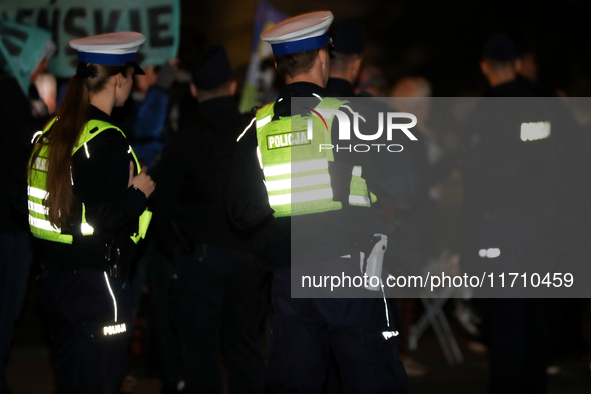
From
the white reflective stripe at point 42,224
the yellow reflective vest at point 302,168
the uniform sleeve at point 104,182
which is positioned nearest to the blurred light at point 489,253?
the yellow reflective vest at point 302,168

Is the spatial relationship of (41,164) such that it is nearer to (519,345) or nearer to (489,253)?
(489,253)

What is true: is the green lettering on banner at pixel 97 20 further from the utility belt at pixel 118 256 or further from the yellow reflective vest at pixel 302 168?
the yellow reflective vest at pixel 302 168

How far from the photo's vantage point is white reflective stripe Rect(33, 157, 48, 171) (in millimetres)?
3129

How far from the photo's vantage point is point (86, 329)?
3.08 m

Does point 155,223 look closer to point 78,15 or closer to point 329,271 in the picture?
point 329,271

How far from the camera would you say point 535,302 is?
14.6 ft

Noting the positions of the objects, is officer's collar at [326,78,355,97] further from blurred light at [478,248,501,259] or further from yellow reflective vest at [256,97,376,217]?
blurred light at [478,248,501,259]

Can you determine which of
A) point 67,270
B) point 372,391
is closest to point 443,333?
point 372,391

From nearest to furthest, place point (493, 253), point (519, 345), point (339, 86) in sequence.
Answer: point (339, 86) < point (519, 345) < point (493, 253)

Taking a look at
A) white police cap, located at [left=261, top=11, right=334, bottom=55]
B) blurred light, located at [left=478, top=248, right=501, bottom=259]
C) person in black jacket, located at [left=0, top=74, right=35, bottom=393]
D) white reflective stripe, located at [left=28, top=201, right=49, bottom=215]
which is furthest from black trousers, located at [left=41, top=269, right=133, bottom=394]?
blurred light, located at [left=478, top=248, right=501, bottom=259]

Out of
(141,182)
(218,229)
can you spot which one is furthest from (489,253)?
(141,182)

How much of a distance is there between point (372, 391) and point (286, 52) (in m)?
1.53

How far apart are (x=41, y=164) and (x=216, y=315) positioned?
157 cm

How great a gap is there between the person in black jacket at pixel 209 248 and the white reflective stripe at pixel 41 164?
3.94ft
